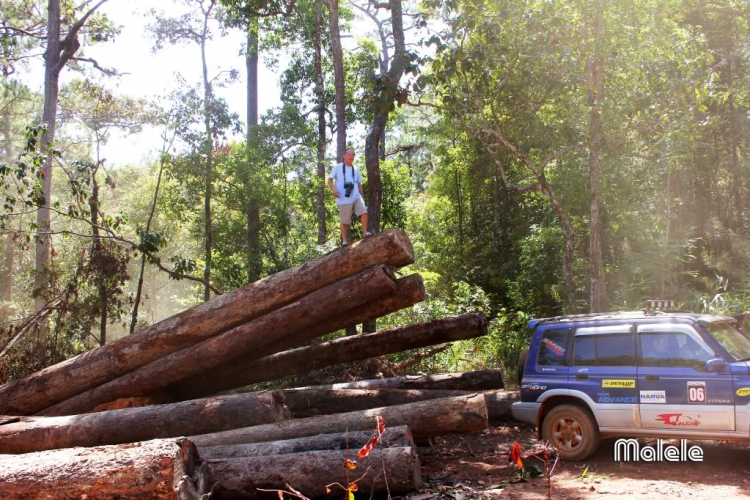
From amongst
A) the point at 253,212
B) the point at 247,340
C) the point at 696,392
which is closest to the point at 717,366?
the point at 696,392

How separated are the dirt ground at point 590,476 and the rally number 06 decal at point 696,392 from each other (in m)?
0.81

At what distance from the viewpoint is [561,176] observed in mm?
17875

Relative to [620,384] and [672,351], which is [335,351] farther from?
[672,351]

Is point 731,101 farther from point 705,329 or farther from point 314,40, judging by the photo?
point 705,329

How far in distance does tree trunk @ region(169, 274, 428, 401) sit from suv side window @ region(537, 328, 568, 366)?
2213 millimetres

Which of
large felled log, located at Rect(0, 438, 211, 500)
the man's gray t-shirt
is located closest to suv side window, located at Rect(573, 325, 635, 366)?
the man's gray t-shirt

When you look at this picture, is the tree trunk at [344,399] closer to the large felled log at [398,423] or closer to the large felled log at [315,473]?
the large felled log at [398,423]

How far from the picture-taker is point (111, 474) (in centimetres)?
530

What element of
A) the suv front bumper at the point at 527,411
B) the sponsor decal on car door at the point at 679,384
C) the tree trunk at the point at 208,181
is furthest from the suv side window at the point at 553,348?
the tree trunk at the point at 208,181

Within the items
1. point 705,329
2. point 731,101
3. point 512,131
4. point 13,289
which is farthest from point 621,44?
point 13,289

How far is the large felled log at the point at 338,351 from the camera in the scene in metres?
10.0

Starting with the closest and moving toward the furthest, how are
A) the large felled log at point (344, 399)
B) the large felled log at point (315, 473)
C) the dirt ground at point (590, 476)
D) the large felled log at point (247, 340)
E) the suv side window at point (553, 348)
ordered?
the large felled log at point (315, 473) < the dirt ground at point (590, 476) < the suv side window at point (553, 348) < the large felled log at point (247, 340) < the large felled log at point (344, 399)

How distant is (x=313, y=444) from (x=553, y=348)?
3.43 metres

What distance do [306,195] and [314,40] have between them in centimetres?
554
